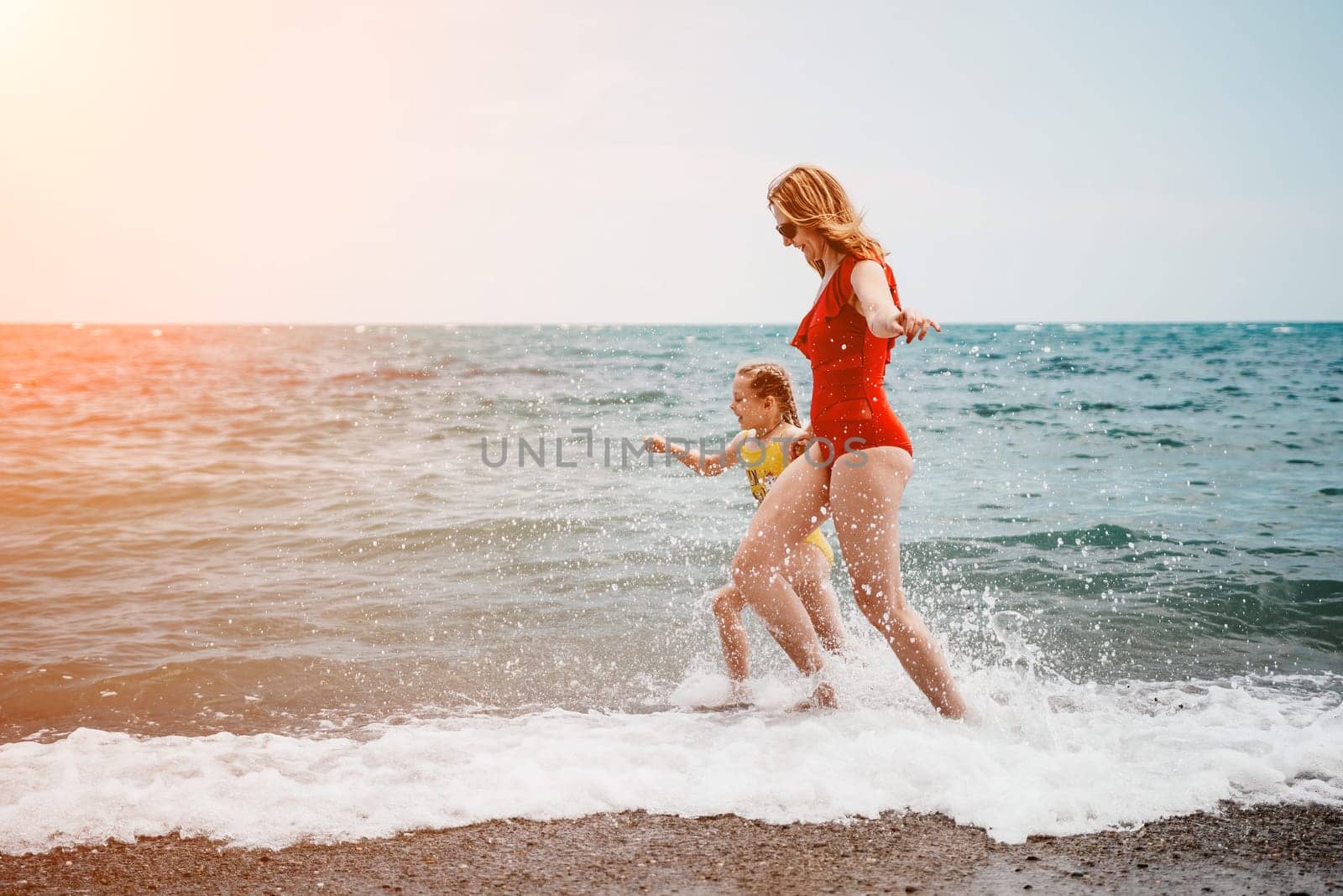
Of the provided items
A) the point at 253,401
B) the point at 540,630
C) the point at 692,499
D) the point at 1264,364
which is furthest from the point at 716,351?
the point at 540,630

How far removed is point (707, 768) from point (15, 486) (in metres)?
10.2

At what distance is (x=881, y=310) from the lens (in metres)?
3.44

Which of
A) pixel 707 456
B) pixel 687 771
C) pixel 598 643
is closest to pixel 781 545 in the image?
pixel 707 456

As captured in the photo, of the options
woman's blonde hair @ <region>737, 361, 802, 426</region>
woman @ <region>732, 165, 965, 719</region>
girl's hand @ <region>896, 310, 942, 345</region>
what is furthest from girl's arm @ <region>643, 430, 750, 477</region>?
girl's hand @ <region>896, 310, 942, 345</region>

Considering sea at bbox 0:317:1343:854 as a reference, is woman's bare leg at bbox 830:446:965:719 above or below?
above

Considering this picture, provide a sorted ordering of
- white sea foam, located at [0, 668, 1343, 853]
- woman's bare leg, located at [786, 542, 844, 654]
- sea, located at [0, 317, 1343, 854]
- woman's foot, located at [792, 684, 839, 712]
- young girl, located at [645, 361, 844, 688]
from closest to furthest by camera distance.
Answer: white sea foam, located at [0, 668, 1343, 853]
sea, located at [0, 317, 1343, 854]
woman's foot, located at [792, 684, 839, 712]
woman's bare leg, located at [786, 542, 844, 654]
young girl, located at [645, 361, 844, 688]

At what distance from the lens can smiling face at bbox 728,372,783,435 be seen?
4.64 metres

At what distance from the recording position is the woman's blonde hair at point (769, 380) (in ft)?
15.2

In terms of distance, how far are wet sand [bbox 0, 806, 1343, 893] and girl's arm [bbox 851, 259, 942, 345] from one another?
1.67 meters

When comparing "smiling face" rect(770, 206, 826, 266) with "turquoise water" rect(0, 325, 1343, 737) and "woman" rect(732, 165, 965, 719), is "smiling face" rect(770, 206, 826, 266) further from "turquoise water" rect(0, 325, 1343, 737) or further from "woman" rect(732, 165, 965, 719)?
"turquoise water" rect(0, 325, 1343, 737)

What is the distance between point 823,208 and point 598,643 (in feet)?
9.95

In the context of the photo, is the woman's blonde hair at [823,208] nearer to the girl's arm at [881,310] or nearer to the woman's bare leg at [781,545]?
the girl's arm at [881,310]

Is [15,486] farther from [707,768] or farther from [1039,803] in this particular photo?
[1039,803]

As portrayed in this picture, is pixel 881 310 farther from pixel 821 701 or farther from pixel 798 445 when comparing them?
pixel 821 701
